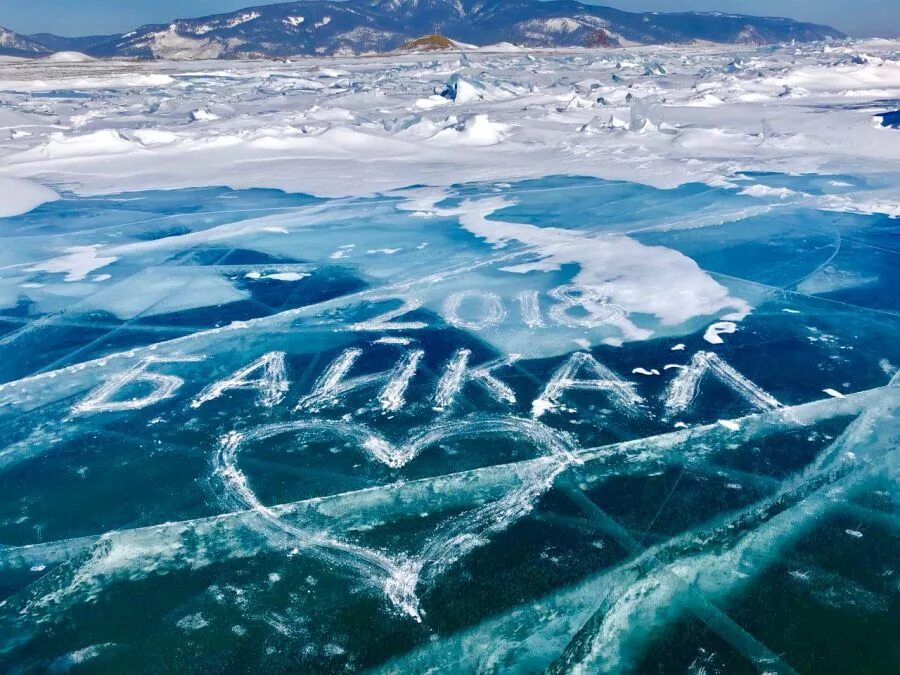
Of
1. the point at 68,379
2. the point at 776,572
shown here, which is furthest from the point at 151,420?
the point at 776,572

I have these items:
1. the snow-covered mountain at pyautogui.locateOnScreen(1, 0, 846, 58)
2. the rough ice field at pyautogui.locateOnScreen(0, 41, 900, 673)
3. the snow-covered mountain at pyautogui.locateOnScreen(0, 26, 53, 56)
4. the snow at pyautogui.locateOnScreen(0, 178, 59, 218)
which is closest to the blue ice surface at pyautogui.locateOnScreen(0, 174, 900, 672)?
the rough ice field at pyautogui.locateOnScreen(0, 41, 900, 673)

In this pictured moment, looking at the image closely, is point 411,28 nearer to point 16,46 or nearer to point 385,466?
point 16,46

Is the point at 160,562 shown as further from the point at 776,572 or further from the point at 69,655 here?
the point at 776,572

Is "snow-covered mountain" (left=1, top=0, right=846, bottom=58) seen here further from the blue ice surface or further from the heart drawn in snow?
the heart drawn in snow

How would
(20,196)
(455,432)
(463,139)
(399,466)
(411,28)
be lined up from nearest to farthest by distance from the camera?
(399,466) < (455,432) < (20,196) < (463,139) < (411,28)

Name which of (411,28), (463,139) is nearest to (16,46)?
(411,28)
